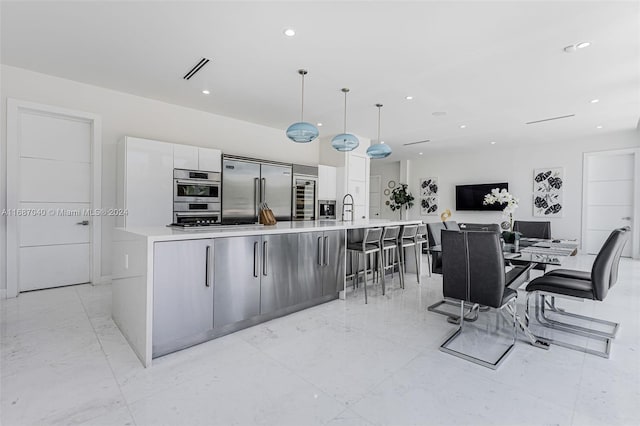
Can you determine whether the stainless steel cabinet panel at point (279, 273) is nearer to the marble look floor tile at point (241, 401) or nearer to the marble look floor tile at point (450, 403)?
the marble look floor tile at point (241, 401)

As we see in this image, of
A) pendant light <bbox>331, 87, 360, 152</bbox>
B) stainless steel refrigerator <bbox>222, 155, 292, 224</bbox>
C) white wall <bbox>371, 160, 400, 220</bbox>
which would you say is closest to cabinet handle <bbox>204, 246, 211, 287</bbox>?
pendant light <bbox>331, 87, 360, 152</bbox>

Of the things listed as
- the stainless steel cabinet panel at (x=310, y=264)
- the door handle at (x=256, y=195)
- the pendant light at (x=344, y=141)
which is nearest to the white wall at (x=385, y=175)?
the door handle at (x=256, y=195)

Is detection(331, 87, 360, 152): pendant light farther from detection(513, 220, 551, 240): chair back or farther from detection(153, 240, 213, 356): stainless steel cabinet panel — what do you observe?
detection(513, 220, 551, 240): chair back

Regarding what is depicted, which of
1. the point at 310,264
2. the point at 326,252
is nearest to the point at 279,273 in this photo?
the point at 310,264

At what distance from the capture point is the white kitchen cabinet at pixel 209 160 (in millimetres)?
4832

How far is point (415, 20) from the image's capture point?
2.69m

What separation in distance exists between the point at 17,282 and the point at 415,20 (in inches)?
208

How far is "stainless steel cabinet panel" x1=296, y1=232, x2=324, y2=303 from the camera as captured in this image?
10.4ft

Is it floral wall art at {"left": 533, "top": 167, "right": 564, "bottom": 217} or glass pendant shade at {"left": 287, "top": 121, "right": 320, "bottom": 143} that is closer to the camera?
glass pendant shade at {"left": 287, "top": 121, "right": 320, "bottom": 143}

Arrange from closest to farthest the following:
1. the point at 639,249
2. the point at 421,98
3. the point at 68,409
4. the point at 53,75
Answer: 1. the point at 68,409
2. the point at 53,75
3. the point at 421,98
4. the point at 639,249

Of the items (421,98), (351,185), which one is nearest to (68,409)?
(421,98)

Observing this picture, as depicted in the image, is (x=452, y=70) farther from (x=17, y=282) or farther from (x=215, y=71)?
(x=17, y=282)

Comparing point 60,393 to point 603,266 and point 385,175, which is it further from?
point 385,175

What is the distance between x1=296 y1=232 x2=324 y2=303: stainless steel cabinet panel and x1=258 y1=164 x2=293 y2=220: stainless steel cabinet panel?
2.48m
